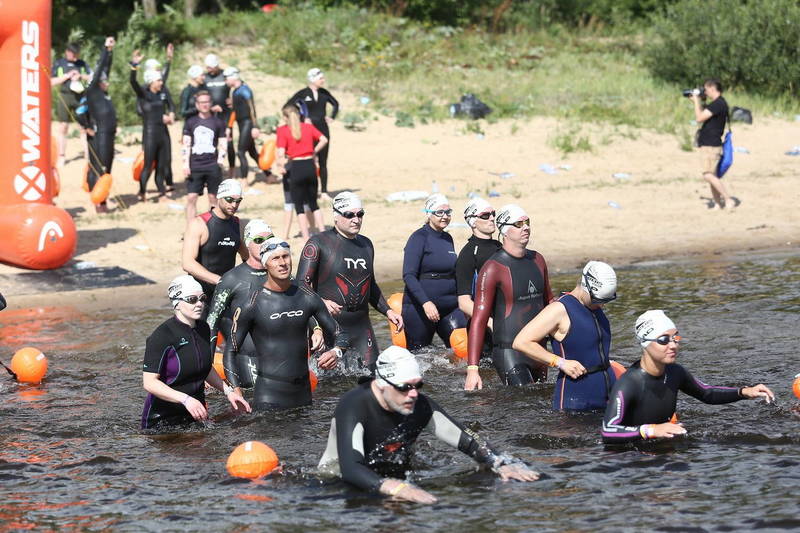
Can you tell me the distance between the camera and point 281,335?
30.3ft

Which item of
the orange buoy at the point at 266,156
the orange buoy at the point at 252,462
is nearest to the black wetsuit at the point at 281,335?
the orange buoy at the point at 252,462

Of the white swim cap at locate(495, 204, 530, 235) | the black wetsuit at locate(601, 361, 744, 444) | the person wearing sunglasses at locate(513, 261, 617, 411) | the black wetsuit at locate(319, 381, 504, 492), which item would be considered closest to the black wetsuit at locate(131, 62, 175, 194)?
the white swim cap at locate(495, 204, 530, 235)

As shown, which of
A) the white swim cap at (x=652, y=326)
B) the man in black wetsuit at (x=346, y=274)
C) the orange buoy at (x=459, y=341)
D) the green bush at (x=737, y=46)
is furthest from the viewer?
the green bush at (x=737, y=46)

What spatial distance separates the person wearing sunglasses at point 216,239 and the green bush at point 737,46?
1760 cm

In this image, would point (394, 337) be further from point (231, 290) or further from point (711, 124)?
point (711, 124)

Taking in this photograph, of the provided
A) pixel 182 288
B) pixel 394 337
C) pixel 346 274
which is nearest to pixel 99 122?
pixel 394 337

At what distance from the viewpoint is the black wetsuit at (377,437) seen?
7328 millimetres

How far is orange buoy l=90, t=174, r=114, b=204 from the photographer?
17.8m

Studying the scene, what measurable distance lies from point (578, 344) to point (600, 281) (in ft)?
1.81

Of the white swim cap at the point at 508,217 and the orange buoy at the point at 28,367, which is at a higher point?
the white swim cap at the point at 508,217

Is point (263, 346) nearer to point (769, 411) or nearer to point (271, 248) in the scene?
point (271, 248)

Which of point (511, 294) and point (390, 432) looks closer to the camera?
point (390, 432)

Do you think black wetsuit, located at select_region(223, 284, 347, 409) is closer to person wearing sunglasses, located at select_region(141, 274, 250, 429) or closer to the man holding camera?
person wearing sunglasses, located at select_region(141, 274, 250, 429)

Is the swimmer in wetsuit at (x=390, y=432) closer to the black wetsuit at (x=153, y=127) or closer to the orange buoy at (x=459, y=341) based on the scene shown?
the orange buoy at (x=459, y=341)
